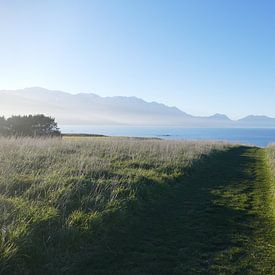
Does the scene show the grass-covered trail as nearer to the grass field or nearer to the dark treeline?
the grass field

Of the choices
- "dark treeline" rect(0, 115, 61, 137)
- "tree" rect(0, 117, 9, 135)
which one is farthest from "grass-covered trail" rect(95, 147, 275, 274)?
"dark treeline" rect(0, 115, 61, 137)

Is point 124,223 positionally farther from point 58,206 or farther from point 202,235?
point 202,235

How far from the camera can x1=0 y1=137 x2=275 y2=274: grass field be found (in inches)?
259

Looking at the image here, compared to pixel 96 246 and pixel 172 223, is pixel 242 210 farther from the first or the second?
pixel 96 246

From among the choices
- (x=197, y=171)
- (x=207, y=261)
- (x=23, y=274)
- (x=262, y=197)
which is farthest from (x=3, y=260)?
(x=197, y=171)

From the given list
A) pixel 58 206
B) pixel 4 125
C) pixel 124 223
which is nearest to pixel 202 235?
pixel 124 223

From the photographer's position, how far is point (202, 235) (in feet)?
28.1

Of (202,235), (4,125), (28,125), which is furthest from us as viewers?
(28,125)

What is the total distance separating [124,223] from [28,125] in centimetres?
4545

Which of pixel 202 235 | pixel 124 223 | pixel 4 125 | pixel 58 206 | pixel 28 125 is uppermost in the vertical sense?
pixel 28 125

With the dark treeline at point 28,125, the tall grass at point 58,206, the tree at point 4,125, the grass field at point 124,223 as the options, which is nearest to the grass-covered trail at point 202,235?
the grass field at point 124,223

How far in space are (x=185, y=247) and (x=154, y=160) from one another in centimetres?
1192

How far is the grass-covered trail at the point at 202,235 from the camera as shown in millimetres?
6766

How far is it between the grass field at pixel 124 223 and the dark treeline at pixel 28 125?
36.6 m
